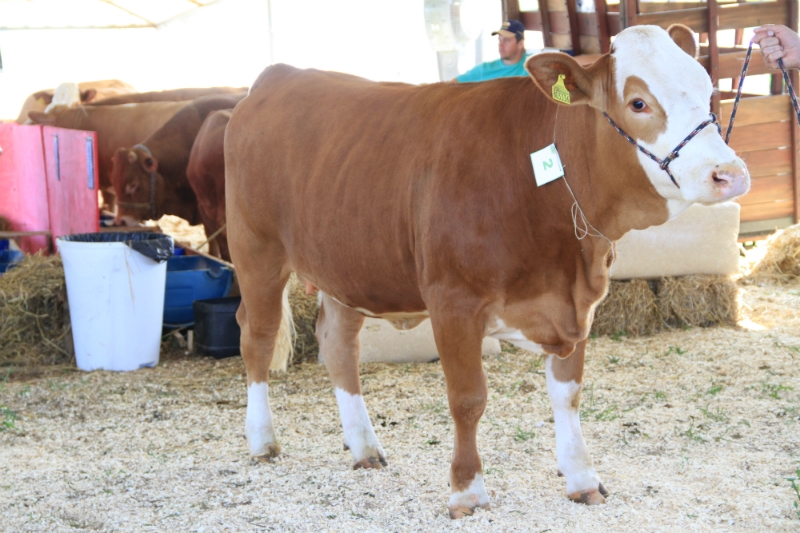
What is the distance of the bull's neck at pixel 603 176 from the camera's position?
2648mm

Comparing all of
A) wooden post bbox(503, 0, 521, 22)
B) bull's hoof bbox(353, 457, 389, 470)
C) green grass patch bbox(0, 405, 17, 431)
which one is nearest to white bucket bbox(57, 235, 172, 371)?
green grass patch bbox(0, 405, 17, 431)

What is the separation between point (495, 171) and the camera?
9.43ft

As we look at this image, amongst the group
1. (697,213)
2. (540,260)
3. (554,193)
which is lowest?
(697,213)

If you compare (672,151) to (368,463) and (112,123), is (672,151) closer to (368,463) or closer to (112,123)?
(368,463)

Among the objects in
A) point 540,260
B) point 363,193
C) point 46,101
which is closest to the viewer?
point 540,260

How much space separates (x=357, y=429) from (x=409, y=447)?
0.31 m

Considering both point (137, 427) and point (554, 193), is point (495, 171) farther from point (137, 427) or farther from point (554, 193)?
point (137, 427)

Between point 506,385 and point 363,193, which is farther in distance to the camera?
point 506,385

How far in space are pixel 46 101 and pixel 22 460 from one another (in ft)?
28.9

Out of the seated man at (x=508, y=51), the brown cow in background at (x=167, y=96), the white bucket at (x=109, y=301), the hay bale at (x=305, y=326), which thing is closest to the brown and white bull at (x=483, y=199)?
the hay bale at (x=305, y=326)

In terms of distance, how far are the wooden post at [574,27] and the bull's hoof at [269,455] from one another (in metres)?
4.85

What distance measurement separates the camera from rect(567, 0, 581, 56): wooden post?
23.5 ft

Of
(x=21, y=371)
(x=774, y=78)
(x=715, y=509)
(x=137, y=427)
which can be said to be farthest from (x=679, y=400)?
(x=774, y=78)

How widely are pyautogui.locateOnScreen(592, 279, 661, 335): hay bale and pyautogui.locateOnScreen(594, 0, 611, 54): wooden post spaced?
6.52 ft
